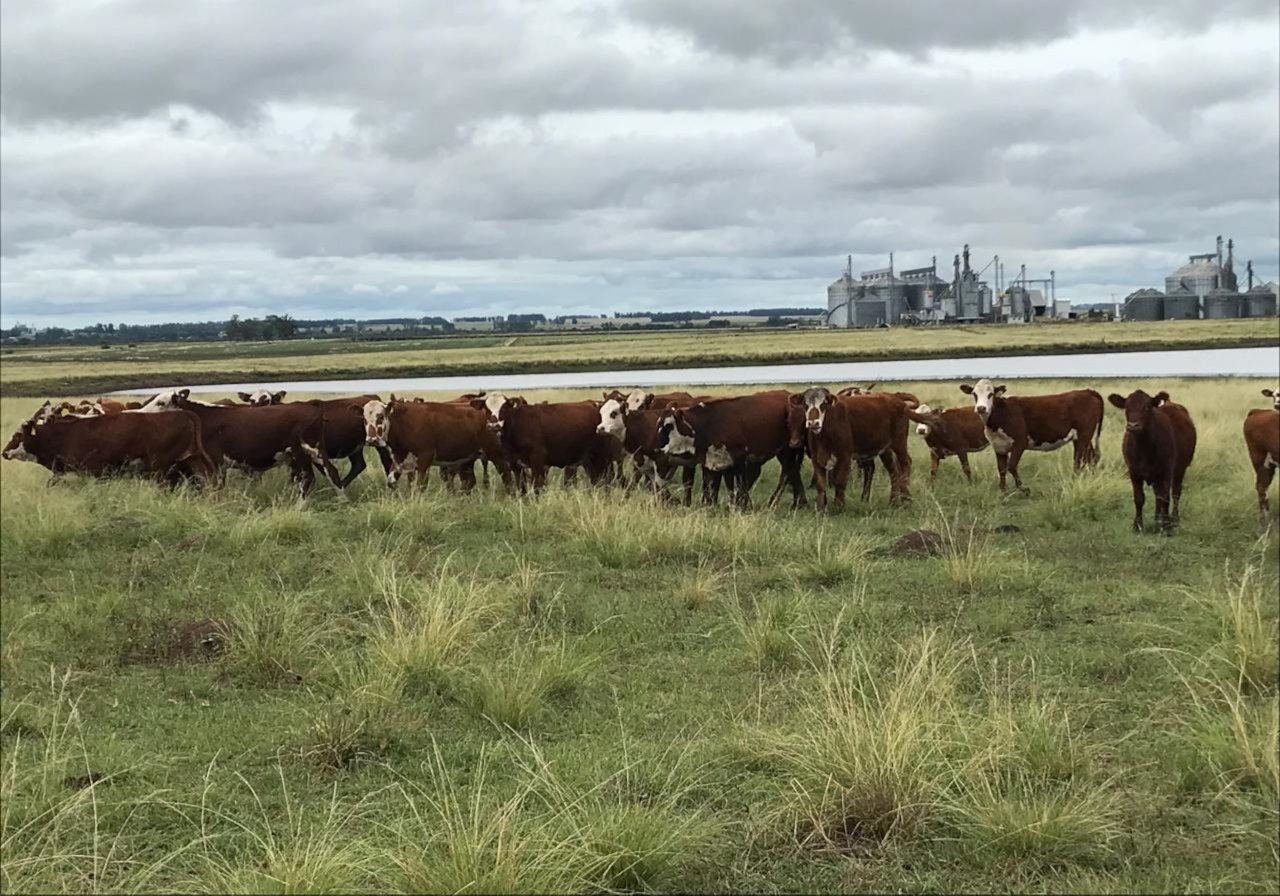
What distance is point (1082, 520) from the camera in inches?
512

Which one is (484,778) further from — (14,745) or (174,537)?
(174,537)

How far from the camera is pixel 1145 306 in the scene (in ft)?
447

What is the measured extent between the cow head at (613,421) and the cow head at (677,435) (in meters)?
0.68

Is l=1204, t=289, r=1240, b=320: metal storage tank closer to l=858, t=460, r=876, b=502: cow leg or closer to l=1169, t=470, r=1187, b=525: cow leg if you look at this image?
l=858, t=460, r=876, b=502: cow leg

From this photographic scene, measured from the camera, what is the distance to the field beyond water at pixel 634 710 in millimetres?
4383

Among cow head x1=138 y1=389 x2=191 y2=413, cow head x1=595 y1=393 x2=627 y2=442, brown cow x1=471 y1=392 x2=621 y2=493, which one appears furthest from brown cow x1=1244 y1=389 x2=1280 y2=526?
cow head x1=138 y1=389 x2=191 y2=413

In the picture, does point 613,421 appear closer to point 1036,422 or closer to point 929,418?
point 929,418

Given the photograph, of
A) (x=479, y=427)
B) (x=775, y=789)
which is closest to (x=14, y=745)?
(x=775, y=789)

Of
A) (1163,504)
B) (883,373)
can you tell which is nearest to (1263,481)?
(1163,504)

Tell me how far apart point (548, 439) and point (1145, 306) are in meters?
137

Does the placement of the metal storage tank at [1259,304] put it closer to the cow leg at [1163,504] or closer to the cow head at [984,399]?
the cow head at [984,399]

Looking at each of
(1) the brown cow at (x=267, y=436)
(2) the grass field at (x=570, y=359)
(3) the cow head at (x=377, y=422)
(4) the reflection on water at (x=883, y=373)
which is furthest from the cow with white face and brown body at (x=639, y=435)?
(2) the grass field at (x=570, y=359)

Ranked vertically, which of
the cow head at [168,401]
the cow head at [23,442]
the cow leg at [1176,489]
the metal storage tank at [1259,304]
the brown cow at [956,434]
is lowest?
the cow leg at [1176,489]

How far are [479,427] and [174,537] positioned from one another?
489cm
